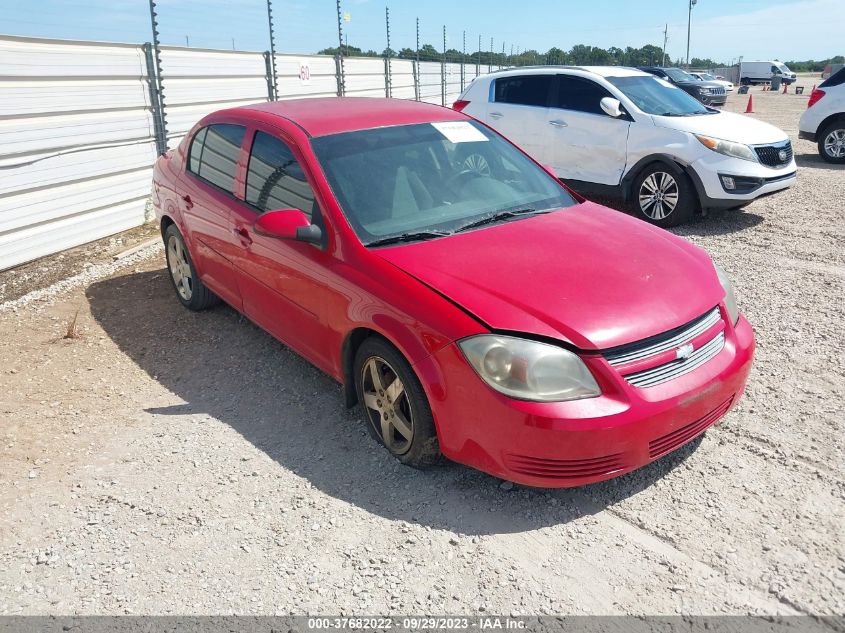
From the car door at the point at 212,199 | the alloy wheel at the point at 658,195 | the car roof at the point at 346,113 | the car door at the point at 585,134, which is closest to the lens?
the car roof at the point at 346,113

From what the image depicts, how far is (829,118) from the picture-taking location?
11883mm

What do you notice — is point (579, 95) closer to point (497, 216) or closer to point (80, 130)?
point (497, 216)

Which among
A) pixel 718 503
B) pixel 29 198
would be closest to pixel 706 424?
pixel 718 503

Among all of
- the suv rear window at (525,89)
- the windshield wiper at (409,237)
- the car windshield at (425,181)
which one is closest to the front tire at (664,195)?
the suv rear window at (525,89)

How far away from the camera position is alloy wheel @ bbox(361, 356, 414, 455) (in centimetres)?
322

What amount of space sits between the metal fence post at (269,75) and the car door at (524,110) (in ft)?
14.0

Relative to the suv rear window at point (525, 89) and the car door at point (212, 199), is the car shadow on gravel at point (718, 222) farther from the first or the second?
the car door at point (212, 199)

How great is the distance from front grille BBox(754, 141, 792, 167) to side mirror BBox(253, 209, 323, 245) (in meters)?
5.90

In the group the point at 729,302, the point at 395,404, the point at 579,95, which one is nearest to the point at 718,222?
the point at 579,95

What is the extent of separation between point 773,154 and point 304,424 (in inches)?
251

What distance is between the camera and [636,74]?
8.77 metres

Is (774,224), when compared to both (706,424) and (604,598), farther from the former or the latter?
(604,598)

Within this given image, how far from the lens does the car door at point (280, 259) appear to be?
3.64m

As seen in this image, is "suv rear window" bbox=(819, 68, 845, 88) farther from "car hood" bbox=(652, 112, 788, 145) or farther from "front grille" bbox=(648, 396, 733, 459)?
"front grille" bbox=(648, 396, 733, 459)
